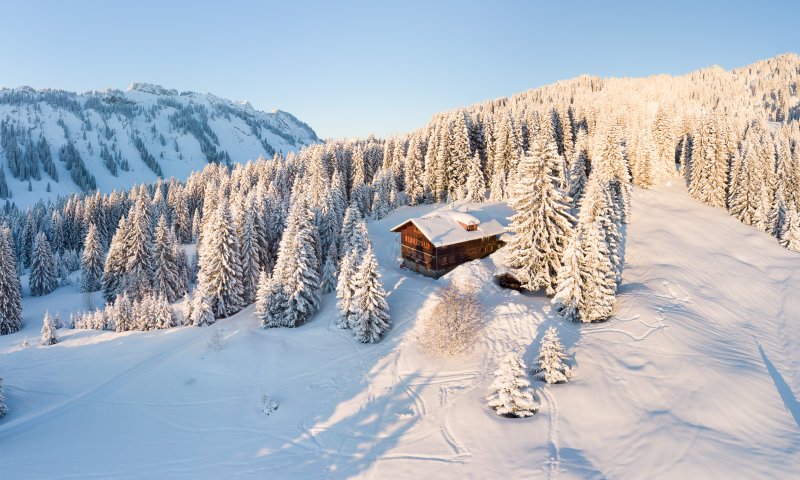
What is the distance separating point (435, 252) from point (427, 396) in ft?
72.2

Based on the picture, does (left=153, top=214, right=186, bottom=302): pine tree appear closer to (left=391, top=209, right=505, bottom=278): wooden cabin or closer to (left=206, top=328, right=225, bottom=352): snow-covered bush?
(left=206, top=328, right=225, bottom=352): snow-covered bush

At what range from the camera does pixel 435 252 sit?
146ft

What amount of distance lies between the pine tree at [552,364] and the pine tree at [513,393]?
6.63ft

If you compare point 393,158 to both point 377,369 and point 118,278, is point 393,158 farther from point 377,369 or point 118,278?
point 377,369

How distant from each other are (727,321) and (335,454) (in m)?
31.4

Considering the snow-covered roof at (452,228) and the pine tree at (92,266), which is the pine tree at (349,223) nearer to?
the snow-covered roof at (452,228)

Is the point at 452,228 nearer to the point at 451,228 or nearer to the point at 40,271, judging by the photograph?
the point at 451,228

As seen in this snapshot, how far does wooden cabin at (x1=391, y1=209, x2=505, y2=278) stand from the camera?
4472cm

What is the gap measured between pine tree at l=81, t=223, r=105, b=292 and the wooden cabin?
2285 inches

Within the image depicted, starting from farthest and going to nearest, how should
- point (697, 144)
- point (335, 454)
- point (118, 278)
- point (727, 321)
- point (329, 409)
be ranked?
point (697, 144) < point (118, 278) < point (727, 321) < point (329, 409) < point (335, 454)

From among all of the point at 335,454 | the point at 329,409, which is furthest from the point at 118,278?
the point at 335,454

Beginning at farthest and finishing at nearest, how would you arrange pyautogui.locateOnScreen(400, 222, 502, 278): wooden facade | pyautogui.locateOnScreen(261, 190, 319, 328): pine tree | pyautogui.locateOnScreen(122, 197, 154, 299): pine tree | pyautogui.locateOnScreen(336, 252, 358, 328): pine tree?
1. pyautogui.locateOnScreen(122, 197, 154, 299): pine tree
2. pyautogui.locateOnScreen(400, 222, 502, 278): wooden facade
3. pyautogui.locateOnScreen(261, 190, 319, 328): pine tree
4. pyautogui.locateOnScreen(336, 252, 358, 328): pine tree

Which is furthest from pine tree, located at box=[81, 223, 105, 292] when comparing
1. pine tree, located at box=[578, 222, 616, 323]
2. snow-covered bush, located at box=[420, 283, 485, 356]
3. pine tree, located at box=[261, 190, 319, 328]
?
pine tree, located at box=[578, 222, 616, 323]

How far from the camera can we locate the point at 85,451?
1991 cm
